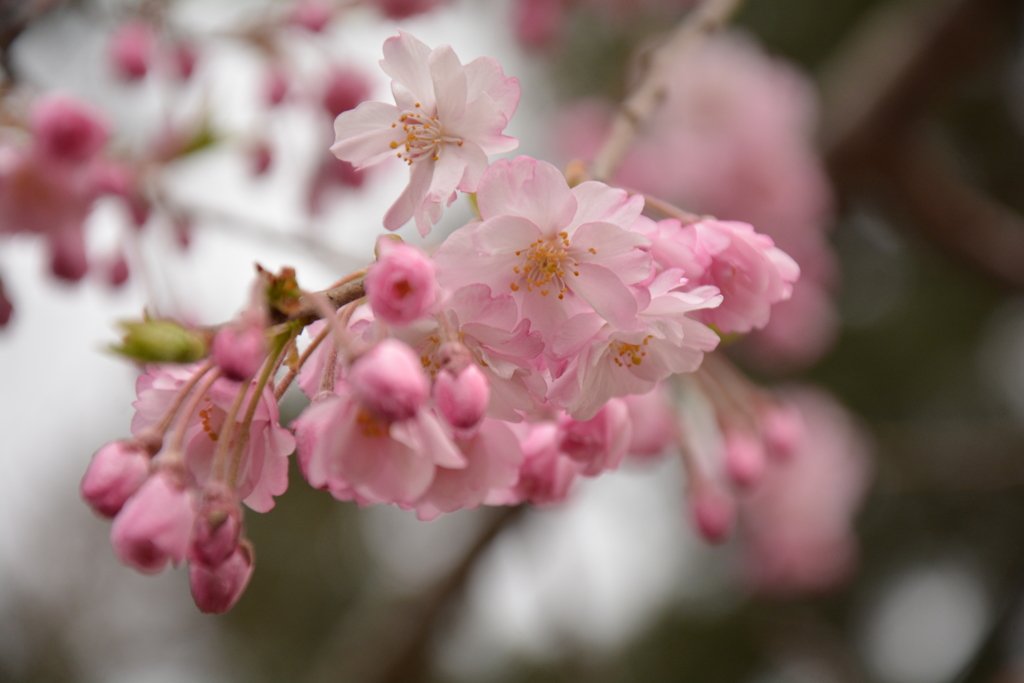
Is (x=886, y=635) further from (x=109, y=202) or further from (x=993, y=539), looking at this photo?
(x=109, y=202)

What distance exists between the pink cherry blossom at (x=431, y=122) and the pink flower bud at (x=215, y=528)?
286 millimetres

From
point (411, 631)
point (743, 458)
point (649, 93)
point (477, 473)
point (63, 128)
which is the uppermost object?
point (649, 93)

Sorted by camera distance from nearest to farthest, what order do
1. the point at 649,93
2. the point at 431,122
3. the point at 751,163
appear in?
the point at 431,122, the point at 649,93, the point at 751,163

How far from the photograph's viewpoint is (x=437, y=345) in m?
0.70

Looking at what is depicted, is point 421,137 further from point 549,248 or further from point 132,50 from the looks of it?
point 132,50

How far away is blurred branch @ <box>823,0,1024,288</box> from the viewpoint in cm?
237

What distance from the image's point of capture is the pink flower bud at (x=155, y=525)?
0.53 metres

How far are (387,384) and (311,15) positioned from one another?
1.46m

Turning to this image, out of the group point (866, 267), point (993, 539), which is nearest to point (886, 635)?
point (993, 539)

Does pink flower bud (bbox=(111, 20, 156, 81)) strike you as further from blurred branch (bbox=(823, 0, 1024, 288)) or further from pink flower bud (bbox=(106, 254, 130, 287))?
blurred branch (bbox=(823, 0, 1024, 288))

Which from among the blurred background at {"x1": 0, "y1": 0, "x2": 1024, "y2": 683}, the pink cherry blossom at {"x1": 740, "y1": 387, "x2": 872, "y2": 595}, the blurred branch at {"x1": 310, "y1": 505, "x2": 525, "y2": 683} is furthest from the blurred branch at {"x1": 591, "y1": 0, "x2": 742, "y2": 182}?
the pink cherry blossom at {"x1": 740, "y1": 387, "x2": 872, "y2": 595}

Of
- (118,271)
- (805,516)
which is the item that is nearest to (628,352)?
(118,271)

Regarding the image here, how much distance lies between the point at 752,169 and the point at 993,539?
10.5 feet

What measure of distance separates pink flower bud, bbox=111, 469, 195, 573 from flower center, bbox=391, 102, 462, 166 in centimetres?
37
